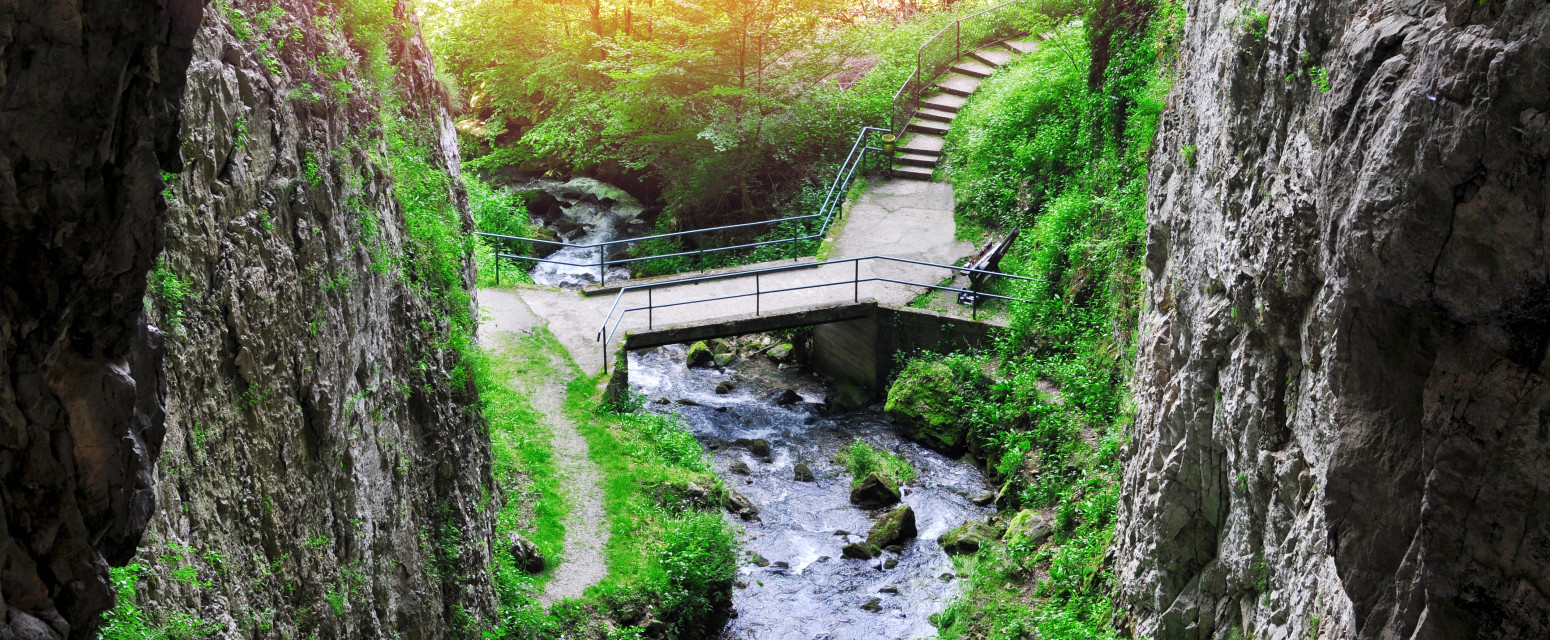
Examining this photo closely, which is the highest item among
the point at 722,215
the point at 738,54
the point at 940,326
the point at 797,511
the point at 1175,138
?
the point at 738,54

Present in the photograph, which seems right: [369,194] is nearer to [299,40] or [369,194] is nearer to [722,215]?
[299,40]

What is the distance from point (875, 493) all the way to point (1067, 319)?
10.7 feet

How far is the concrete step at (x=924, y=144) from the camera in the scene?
782 inches

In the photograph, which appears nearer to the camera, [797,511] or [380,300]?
[380,300]

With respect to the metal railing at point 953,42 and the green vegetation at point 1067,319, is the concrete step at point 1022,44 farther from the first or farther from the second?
the green vegetation at point 1067,319

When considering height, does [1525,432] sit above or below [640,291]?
above

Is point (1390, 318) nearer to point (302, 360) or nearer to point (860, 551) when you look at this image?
point (302, 360)

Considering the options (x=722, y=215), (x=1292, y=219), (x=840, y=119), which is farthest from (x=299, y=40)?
(x=840, y=119)

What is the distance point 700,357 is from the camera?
55.8 ft

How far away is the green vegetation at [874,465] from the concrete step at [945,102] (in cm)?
904

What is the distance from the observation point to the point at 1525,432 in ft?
13.3

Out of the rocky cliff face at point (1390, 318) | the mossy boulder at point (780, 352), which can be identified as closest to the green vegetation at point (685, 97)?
the mossy boulder at point (780, 352)

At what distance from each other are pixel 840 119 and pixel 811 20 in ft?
9.11

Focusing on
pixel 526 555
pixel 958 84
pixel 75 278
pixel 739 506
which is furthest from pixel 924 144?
pixel 75 278
